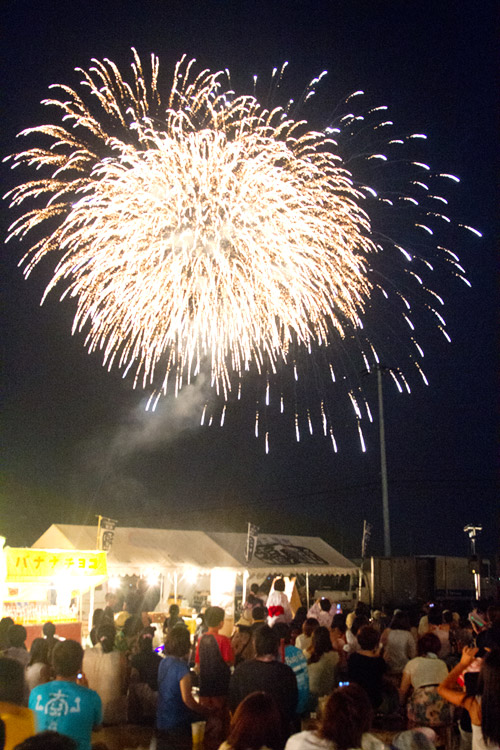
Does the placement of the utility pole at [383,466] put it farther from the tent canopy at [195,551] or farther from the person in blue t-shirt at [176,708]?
the person in blue t-shirt at [176,708]

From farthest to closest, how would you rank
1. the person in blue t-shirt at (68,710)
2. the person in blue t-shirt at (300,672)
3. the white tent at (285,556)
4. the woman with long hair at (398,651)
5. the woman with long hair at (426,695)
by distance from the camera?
the white tent at (285,556) → the woman with long hair at (398,651) → the person in blue t-shirt at (300,672) → the woman with long hair at (426,695) → the person in blue t-shirt at (68,710)

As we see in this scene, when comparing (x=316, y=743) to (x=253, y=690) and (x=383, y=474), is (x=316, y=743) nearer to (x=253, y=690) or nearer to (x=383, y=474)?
(x=253, y=690)

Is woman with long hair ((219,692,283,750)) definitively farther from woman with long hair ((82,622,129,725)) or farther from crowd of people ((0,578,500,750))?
woman with long hair ((82,622,129,725))

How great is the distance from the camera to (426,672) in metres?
5.07

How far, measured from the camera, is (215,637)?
5.90 metres

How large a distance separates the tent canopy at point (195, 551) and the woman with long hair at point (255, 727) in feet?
49.8

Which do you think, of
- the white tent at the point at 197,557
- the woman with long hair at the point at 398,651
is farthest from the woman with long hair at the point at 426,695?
the white tent at the point at 197,557

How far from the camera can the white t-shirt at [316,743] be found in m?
3.06

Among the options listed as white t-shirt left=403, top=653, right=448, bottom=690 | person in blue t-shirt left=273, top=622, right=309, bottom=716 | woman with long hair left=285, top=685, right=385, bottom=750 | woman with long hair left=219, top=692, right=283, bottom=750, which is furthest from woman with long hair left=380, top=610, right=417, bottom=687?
woman with long hair left=219, top=692, right=283, bottom=750

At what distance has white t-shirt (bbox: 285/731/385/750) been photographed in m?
3.06

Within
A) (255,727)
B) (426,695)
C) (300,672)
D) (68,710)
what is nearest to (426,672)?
(426,695)

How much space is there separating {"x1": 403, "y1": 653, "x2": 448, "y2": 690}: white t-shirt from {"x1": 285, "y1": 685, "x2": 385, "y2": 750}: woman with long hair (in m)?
2.11

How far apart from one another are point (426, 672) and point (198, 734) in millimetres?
1791

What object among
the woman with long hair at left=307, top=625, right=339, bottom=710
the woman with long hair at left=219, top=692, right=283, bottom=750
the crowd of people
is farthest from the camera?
the woman with long hair at left=307, top=625, right=339, bottom=710
